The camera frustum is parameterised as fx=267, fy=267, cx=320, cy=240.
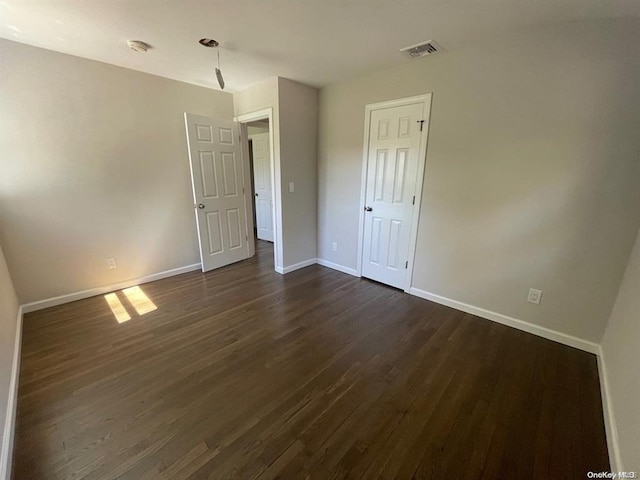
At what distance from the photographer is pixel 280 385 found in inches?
69.7

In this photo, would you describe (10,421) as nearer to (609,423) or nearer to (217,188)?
(217,188)

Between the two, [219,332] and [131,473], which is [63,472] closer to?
[131,473]

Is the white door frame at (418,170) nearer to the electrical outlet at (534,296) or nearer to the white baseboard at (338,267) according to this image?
the white baseboard at (338,267)

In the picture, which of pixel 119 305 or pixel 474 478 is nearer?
pixel 474 478

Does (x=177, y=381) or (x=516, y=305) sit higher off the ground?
(x=516, y=305)

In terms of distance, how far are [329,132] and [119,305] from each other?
10.3 ft

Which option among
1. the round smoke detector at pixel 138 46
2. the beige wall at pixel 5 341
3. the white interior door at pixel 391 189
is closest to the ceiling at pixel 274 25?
the round smoke detector at pixel 138 46

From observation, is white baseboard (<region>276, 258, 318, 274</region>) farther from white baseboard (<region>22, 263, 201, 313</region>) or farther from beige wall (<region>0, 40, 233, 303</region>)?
beige wall (<region>0, 40, 233, 303</region>)

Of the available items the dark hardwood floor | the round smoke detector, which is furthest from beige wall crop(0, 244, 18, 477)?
→ the round smoke detector

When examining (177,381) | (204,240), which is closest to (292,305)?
(177,381)

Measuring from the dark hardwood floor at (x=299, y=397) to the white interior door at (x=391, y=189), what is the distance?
0.71m

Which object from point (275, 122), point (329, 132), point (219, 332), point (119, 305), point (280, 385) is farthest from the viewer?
point (329, 132)

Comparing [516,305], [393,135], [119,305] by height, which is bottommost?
[119,305]

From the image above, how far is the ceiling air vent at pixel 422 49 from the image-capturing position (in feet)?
7.38
